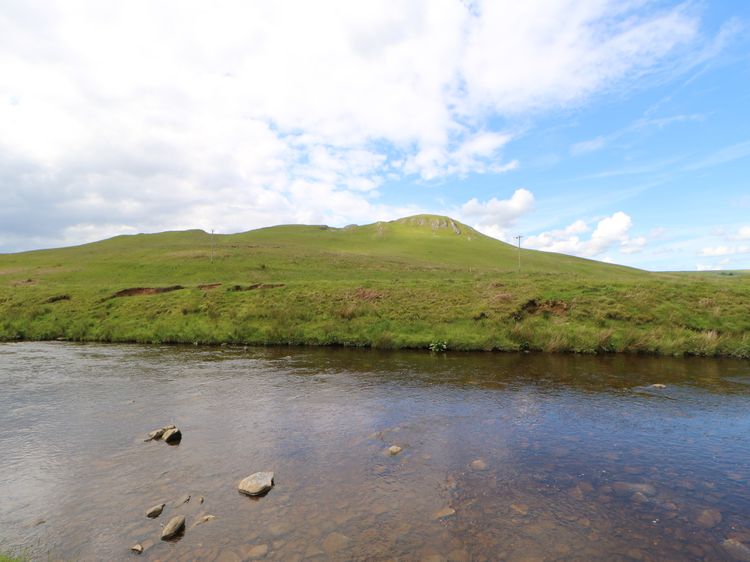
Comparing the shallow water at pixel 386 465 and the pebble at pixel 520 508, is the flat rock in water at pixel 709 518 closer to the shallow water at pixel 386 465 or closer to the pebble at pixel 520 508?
the shallow water at pixel 386 465

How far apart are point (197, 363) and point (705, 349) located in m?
28.6

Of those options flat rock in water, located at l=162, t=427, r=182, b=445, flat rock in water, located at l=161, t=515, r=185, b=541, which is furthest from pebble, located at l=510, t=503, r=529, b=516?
flat rock in water, located at l=162, t=427, r=182, b=445

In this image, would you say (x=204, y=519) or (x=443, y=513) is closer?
(x=204, y=519)

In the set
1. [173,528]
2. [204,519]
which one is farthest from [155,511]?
[204,519]

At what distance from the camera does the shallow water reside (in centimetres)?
720

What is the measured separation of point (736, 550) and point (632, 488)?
1.98 m

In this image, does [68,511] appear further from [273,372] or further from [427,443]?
[273,372]

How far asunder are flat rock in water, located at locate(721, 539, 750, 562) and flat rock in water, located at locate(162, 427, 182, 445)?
12543mm

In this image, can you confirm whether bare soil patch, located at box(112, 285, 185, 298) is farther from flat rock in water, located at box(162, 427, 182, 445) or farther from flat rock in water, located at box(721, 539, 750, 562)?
flat rock in water, located at box(721, 539, 750, 562)

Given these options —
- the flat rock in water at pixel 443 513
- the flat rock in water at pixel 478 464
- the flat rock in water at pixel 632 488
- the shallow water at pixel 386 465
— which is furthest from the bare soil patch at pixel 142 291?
the flat rock in water at pixel 632 488

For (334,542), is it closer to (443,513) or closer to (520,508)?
(443,513)

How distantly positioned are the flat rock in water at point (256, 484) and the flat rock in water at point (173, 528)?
1374 millimetres

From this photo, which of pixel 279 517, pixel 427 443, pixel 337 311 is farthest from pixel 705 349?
pixel 279 517

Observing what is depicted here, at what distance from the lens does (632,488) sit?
28.9ft
